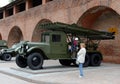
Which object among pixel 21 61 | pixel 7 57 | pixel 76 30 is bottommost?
pixel 21 61

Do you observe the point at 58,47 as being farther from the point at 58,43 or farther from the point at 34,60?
the point at 34,60

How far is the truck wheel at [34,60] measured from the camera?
1534 cm

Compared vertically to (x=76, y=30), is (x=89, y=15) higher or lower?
higher

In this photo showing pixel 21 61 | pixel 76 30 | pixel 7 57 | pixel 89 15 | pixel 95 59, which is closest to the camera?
pixel 21 61

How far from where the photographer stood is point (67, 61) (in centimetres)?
1850

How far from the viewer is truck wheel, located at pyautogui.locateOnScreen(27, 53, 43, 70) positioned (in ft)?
50.3

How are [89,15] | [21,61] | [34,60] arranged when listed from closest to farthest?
[34,60] → [21,61] → [89,15]

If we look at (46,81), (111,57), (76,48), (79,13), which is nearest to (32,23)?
(79,13)

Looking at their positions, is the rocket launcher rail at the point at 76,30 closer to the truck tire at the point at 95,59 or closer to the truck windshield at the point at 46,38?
the truck windshield at the point at 46,38

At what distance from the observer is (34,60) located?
50.9 ft


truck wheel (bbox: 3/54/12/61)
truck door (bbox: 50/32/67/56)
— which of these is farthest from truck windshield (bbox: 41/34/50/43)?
truck wheel (bbox: 3/54/12/61)

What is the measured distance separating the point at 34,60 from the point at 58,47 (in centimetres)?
182

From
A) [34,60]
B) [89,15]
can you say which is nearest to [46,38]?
[34,60]

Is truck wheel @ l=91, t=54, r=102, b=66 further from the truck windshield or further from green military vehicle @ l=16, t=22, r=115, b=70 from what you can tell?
the truck windshield
